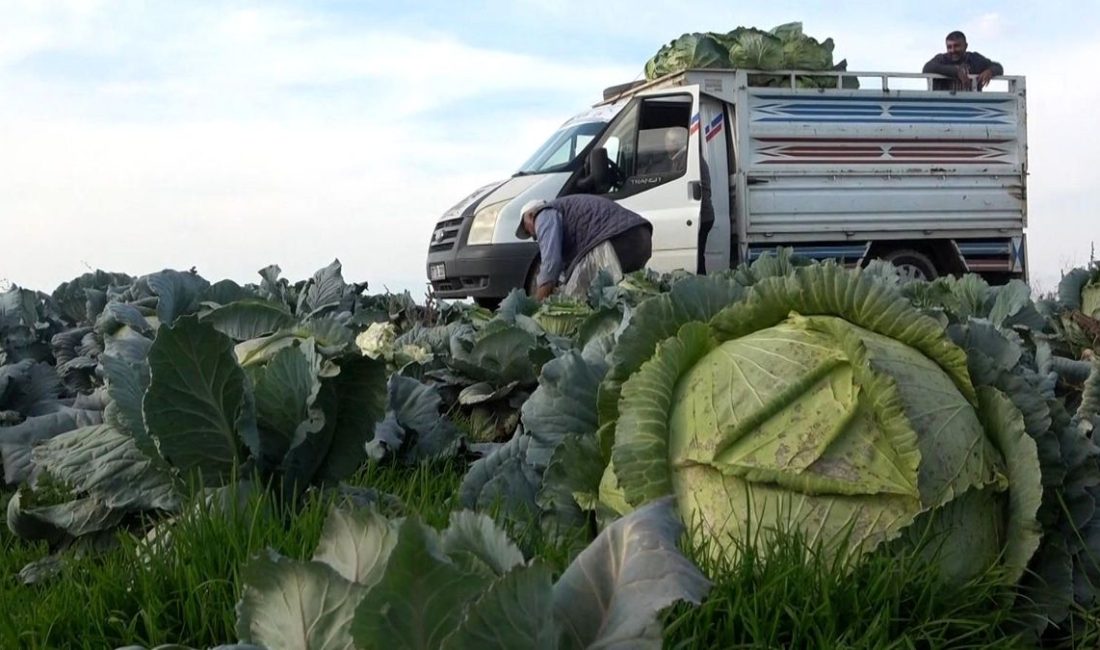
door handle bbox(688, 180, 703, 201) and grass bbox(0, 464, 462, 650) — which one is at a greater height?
door handle bbox(688, 180, 703, 201)

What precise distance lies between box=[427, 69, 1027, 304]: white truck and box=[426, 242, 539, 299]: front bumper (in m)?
0.02

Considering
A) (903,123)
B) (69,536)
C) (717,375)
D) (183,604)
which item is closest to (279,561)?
(183,604)

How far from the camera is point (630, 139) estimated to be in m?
13.5

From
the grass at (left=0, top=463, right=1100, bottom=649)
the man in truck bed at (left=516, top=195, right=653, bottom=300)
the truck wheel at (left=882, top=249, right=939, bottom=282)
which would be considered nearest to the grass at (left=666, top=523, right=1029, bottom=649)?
the grass at (left=0, top=463, right=1100, bottom=649)

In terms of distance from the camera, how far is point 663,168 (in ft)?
43.8

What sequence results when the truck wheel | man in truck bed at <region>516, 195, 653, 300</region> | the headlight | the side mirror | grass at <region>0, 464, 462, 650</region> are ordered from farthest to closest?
the truck wheel, the headlight, the side mirror, man in truck bed at <region>516, 195, 653, 300</region>, grass at <region>0, 464, 462, 650</region>

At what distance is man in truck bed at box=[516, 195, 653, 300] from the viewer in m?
10.0

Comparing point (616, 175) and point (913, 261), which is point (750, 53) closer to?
point (616, 175)

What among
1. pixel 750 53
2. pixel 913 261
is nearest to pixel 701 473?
pixel 750 53

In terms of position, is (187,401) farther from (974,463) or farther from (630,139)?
(630,139)

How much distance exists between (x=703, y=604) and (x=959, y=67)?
15012 millimetres

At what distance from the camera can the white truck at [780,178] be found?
1329 cm

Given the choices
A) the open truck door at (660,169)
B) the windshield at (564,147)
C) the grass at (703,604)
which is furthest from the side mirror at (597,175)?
the grass at (703,604)

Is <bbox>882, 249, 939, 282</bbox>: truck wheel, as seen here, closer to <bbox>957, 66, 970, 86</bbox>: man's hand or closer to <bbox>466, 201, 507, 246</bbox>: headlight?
<bbox>957, 66, 970, 86</bbox>: man's hand
